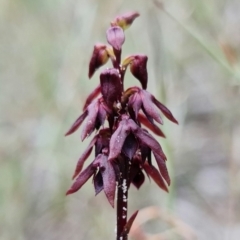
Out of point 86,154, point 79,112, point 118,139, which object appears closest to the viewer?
point 118,139

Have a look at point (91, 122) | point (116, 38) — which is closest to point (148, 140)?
point (91, 122)

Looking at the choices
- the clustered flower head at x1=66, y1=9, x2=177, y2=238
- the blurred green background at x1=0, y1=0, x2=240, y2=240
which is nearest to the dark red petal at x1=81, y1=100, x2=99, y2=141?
the clustered flower head at x1=66, y1=9, x2=177, y2=238

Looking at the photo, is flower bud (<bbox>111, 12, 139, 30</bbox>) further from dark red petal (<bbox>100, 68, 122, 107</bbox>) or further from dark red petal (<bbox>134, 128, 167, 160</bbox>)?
dark red petal (<bbox>134, 128, 167, 160</bbox>)

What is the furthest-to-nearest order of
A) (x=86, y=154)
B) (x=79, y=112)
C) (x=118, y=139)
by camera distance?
(x=79, y=112)
(x=86, y=154)
(x=118, y=139)

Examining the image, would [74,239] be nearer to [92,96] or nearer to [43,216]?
[43,216]

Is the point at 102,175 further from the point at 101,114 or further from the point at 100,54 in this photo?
the point at 100,54

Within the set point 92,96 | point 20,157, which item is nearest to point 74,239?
point 20,157
